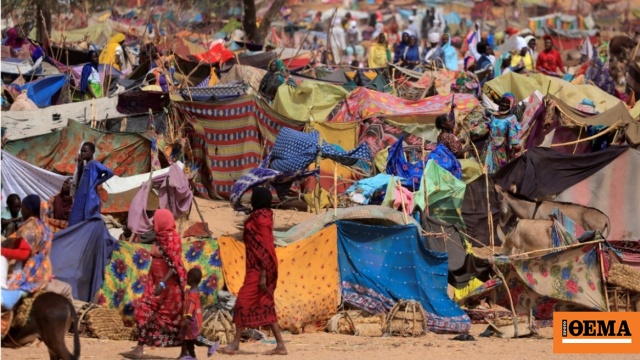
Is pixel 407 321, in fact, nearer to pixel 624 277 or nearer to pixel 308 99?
pixel 624 277

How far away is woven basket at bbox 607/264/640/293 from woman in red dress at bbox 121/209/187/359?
3.99m

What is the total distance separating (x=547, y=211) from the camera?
1305cm

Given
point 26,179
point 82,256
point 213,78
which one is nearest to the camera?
point 82,256

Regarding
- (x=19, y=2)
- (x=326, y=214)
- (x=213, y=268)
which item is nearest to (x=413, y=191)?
(x=326, y=214)

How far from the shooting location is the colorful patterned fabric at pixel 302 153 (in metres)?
13.4

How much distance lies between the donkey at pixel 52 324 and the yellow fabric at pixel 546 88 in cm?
1176

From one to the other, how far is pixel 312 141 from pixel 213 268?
A: 9.47 feet

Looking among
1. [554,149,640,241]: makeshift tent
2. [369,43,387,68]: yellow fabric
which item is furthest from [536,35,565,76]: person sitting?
[554,149,640,241]: makeshift tent

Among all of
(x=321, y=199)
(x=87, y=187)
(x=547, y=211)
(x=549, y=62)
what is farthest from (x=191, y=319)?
(x=549, y=62)

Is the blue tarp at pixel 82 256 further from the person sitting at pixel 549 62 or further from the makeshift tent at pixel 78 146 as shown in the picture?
the person sitting at pixel 549 62

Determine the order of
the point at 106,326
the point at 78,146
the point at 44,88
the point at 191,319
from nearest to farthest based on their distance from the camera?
the point at 191,319
the point at 106,326
the point at 78,146
the point at 44,88

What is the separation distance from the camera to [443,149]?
14.1m

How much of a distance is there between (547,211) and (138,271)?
416 cm

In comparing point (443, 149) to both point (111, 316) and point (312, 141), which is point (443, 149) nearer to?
point (312, 141)
